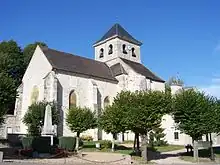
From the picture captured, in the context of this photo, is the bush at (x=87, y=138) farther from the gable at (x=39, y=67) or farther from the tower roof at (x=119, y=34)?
the tower roof at (x=119, y=34)

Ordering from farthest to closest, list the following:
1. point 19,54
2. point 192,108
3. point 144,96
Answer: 1. point 19,54
2. point 192,108
3. point 144,96

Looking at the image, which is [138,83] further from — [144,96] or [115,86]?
[144,96]

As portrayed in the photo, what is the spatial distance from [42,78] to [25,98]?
475cm

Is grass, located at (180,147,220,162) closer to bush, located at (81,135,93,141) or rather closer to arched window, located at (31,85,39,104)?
bush, located at (81,135,93,141)

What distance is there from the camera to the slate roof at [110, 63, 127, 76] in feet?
145

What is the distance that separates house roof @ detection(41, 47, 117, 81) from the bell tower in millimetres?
3908

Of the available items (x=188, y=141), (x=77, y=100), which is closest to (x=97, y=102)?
(x=77, y=100)

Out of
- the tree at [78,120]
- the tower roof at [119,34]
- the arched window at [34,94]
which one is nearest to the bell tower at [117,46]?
the tower roof at [119,34]

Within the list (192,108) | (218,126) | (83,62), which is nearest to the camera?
(192,108)

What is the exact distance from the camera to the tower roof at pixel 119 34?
1979 inches

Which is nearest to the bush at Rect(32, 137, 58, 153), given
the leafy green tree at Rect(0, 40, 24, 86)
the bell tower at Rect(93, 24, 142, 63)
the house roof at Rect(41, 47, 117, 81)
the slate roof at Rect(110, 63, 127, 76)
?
the house roof at Rect(41, 47, 117, 81)

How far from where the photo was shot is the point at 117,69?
148 ft

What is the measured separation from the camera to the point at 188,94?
23812 mm

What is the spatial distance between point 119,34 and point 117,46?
2.80m
